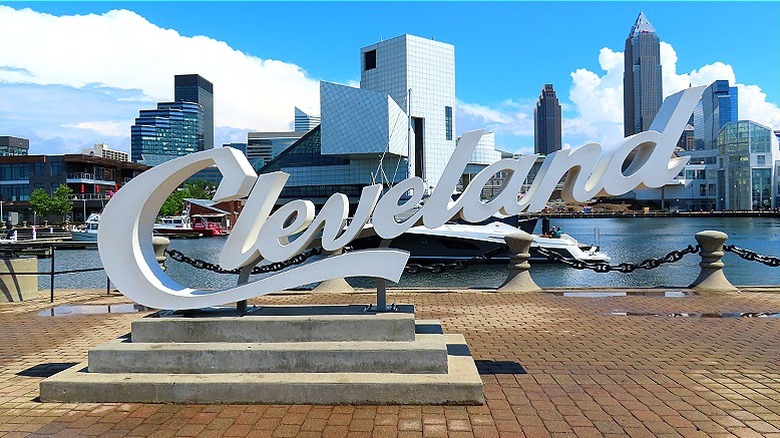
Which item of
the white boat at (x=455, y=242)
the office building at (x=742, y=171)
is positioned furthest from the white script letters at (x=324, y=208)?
the office building at (x=742, y=171)

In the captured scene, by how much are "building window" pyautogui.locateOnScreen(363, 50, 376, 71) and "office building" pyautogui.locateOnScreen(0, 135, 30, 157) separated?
100 metres

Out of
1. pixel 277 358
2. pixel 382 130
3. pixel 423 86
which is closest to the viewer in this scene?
pixel 277 358

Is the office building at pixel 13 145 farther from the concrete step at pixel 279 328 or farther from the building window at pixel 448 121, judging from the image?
the concrete step at pixel 279 328

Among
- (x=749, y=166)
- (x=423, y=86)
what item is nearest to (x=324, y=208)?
(x=423, y=86)

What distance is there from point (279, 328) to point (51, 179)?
8659cm

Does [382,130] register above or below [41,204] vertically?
above

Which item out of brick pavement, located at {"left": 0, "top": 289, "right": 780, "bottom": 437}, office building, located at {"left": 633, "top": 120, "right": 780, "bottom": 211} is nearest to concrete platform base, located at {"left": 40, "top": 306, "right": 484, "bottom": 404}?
brick pavement, located at {"left": 0, "top": 289, "right": 780, "bottom": 437}

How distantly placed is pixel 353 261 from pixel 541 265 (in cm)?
2878

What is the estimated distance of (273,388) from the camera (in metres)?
5.41

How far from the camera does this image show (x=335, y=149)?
7938 centimetres

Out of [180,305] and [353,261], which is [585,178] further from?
[180,305]

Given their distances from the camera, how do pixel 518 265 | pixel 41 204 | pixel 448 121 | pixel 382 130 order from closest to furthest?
pixel 518 265 → pixel 41 204 → pixel 382 130 → pixel 448 121

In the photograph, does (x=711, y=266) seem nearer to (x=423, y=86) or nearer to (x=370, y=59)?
(x=423, y=86)

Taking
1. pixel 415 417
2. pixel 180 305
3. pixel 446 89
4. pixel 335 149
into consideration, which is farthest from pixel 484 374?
pixel 446 89
